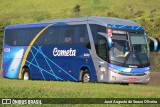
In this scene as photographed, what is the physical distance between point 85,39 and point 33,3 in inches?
3550

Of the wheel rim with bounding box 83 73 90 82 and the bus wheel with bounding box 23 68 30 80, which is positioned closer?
the wheel rim with bounding box 83 73 90 82

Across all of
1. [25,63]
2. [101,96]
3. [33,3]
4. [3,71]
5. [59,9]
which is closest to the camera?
[101,96]

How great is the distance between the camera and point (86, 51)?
84.4ft

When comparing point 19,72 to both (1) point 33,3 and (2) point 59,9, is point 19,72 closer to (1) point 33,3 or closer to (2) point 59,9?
(2) point 59,9

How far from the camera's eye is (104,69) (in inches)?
976

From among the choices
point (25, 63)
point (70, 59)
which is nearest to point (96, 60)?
point (70, 59)

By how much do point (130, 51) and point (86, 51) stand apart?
7.71 ft

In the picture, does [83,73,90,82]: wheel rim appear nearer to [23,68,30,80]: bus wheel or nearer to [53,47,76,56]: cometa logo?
[53,47,76,56]: cometa logo

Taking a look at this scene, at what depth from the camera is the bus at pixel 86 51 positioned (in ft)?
80.8

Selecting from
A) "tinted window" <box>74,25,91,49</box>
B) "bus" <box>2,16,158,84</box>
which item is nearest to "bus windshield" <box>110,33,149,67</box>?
"bus" <box>2,16,158,84</box>

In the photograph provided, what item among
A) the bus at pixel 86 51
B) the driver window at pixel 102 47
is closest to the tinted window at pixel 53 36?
the bus at pixel 86 51

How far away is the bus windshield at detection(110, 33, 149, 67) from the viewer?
80.5 ft

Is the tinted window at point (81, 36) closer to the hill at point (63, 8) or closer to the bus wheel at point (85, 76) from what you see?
the bus wheel at point (85, 76)

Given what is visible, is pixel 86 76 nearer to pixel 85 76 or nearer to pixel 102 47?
pixel 85 76
